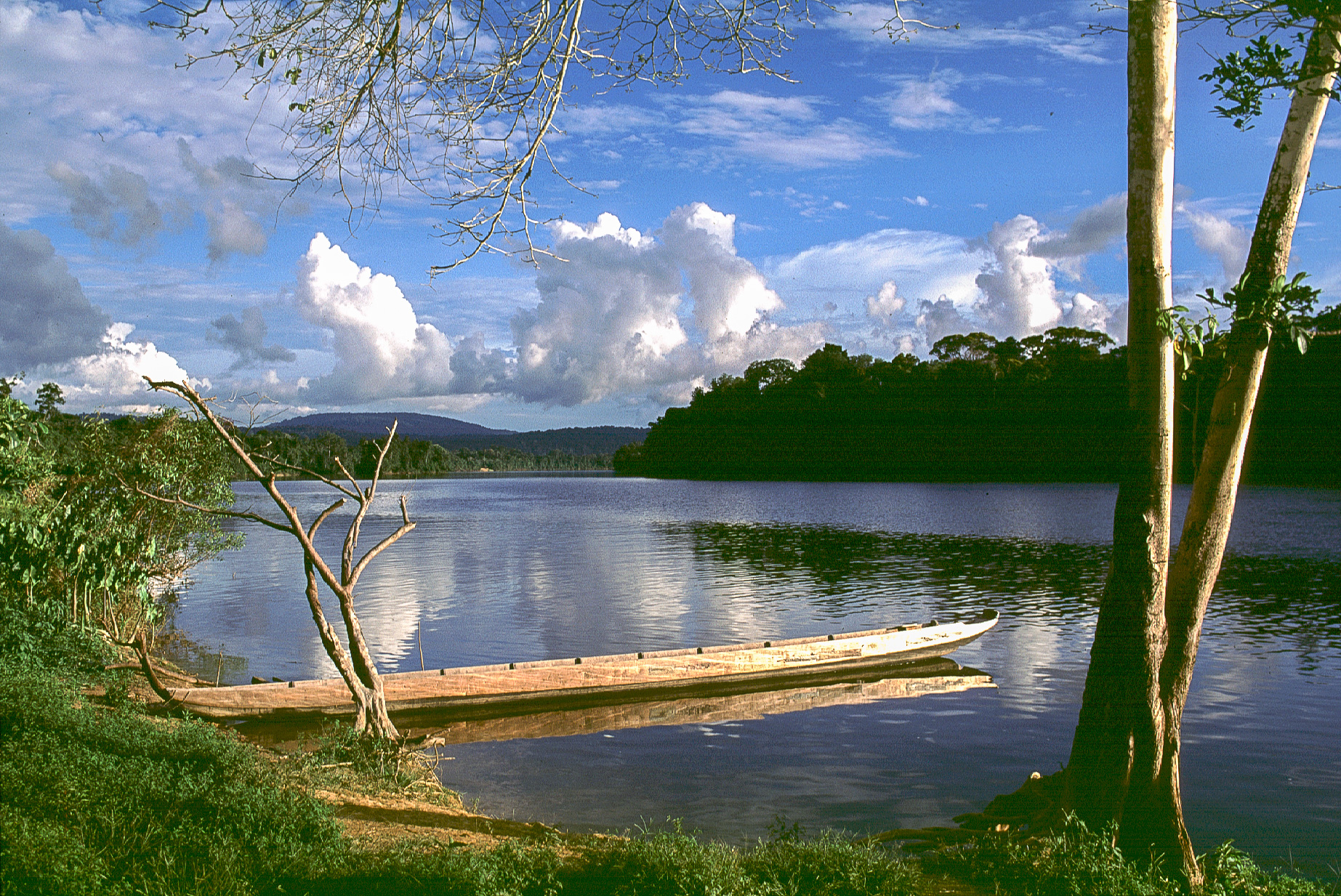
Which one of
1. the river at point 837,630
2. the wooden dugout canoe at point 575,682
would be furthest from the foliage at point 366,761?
the wooden dugout canoe at point 575,682

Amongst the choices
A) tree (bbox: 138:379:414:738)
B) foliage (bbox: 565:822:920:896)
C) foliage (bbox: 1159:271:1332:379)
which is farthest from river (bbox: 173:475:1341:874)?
foliage (bbox: 1159:271:1332:379)

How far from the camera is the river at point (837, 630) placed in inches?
399

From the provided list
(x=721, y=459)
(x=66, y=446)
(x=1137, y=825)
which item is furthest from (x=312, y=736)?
(x=721, y=459)

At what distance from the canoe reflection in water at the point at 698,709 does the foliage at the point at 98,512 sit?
137 inches

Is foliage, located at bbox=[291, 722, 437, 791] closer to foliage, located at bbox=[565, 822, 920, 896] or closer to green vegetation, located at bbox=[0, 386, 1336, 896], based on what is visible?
green vegetation, located at bbox=[0, 386, 1336, 896]

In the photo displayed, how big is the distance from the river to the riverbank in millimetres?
2747

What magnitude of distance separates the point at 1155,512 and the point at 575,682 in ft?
29.9

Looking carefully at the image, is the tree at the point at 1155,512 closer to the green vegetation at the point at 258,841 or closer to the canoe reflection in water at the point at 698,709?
the green vegetation at the point at 258,841

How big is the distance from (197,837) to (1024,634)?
Answer: 17.4 m

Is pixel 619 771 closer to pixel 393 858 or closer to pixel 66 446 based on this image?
pixel 393 858

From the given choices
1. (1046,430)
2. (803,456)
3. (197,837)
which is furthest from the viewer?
(803,456)

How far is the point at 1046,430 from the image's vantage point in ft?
319

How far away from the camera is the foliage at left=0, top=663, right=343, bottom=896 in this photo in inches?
192

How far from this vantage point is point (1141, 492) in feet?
20.7
